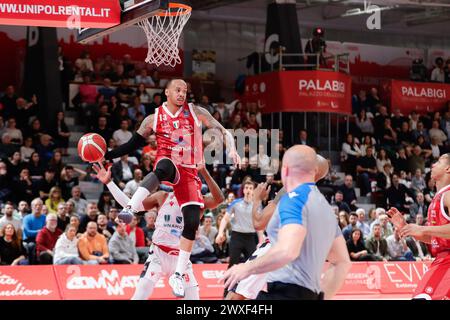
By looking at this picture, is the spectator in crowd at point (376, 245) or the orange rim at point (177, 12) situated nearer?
the orange rim at point (177, 12)

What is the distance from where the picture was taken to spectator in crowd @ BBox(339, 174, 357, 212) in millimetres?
21231

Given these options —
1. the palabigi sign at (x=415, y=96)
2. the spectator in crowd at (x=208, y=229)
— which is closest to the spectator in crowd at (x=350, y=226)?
the spectator in crowd at (x=208, y=229)

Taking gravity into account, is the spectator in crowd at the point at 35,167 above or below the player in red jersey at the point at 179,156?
below

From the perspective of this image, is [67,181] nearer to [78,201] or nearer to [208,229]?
[78,201]

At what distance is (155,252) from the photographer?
355 inches

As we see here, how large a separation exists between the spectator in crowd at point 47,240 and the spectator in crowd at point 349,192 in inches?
320

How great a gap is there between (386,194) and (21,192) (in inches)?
384

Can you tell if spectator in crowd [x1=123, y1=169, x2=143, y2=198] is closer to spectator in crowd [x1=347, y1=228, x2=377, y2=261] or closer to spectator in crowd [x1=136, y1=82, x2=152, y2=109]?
spectator in crowd [x1=347, y1=228, x2=377, y2=261]

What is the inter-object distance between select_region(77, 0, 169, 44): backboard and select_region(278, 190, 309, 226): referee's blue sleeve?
18.3 feet

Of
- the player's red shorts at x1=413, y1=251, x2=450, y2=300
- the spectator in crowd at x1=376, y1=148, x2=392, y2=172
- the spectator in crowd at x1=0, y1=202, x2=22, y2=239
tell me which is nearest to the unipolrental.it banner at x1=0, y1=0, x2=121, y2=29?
the player's red shorts at x1=413, y1=251, x2=450, y2=300

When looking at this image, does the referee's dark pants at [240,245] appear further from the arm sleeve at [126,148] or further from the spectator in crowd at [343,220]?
the arm sleeve at [126,148]

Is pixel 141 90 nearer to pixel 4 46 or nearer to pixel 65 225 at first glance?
pixel 4 46

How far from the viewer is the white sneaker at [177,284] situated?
8.66m

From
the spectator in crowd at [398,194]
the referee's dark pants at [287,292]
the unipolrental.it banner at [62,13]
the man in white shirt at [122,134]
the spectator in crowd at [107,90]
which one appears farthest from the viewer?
the spectator in crowd at [107,90]
